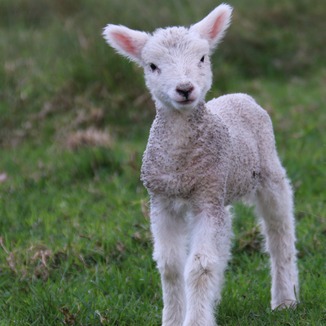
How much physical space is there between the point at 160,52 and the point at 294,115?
17.6 feet

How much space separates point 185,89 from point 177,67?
6.4 inches

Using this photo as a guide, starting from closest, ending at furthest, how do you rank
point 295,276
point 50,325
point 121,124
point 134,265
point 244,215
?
point 50,325
point 295,276
point 134,265
point 244,215
point 121,124

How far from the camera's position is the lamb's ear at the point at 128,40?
4352 mm

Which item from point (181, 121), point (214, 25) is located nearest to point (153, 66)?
point (181, 121)

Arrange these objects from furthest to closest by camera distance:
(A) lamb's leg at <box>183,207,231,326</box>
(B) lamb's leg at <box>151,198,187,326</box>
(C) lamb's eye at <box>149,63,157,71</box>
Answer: (B) lamb's leg at <box>151,198,187,326</box> < (C) lamb's eye at <box>149,63,157,71</box> < (A) lamb's leg at <box>183,207,231,326</box>

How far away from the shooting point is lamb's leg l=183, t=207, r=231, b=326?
13.3 feet

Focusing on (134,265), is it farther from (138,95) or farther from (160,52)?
(138,95)

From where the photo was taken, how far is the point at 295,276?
494 centimetres

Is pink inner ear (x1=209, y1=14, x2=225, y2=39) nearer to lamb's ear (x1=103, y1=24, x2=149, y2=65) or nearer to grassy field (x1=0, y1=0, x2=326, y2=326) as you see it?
lamb's ear (x1=103, y1=24, x2=149, y2=65)

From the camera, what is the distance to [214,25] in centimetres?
445

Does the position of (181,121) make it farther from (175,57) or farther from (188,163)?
(175,57)

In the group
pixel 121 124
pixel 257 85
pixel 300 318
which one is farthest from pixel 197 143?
pixel 257 85

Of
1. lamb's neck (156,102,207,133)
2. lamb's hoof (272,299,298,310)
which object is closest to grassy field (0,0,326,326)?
lamb's hoof (272,299,298,310)

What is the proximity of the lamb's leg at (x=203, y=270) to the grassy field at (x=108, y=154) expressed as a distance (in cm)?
45
